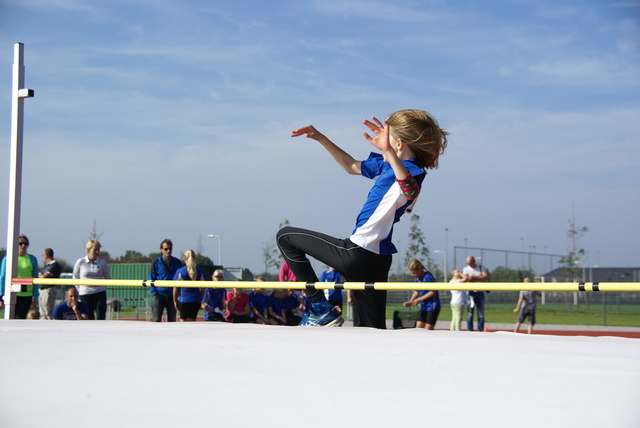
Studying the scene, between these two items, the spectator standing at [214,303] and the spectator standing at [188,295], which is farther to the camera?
the spectator standing at [214,303]

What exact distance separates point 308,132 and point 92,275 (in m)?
5.74

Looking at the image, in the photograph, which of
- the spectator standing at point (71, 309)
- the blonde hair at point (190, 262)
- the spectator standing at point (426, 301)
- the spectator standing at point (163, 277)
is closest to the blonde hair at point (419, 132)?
the blonde hair at point (190, 262)

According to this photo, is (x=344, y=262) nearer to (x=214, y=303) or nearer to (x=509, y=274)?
(x=214, y=303)

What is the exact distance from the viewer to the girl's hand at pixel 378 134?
398 centimetres

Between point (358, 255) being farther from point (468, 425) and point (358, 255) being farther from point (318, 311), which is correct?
point (468, 425)

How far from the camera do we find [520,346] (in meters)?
2.60

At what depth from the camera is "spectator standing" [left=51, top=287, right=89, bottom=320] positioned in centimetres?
964

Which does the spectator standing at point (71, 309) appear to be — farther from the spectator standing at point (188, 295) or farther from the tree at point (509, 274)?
the tree at point (509, 274)

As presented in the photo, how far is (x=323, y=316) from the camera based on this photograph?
456 centimetres

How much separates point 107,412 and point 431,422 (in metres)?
0.68

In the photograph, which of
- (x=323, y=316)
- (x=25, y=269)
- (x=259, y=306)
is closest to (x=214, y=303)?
(x=259, y=306)

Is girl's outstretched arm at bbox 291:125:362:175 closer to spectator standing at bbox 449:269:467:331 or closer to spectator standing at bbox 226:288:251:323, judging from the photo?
spectator standing at bbox 226:288:251:323

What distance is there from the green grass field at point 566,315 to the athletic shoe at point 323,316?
1848 cm

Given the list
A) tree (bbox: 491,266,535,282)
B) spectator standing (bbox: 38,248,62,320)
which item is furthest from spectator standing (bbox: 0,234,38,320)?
tree (bbox: 491,266,535,282)
